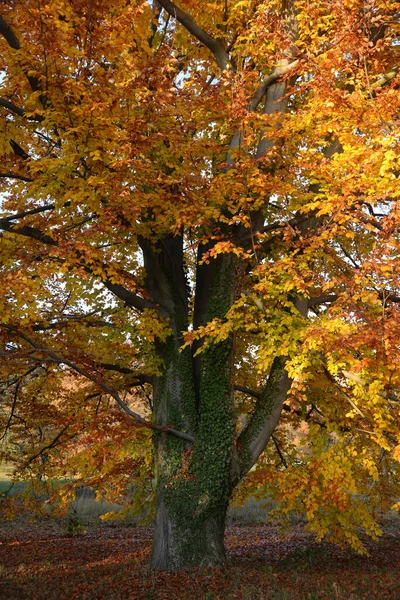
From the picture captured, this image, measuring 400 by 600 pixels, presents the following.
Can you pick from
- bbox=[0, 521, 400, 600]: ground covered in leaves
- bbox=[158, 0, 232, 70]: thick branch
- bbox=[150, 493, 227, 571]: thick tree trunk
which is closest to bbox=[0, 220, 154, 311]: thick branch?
bbox=[150, 493, 227, 571]: thick tree trunk

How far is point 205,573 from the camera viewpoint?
8.43 m

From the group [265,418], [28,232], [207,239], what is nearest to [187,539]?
[265,418]

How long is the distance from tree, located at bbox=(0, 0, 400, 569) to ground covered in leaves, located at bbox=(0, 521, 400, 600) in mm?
795

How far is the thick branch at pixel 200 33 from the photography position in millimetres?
10040

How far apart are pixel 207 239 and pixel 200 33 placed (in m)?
4.91

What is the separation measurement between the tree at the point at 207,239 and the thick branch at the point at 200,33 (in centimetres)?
5

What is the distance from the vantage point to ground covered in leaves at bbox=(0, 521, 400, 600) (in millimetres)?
7461

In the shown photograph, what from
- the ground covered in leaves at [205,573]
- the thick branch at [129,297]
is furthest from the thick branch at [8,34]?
the ground covered in leaves at [205,573]

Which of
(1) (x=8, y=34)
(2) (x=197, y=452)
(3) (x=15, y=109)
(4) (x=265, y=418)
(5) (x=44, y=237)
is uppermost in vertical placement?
(1) (x=8, y=34)

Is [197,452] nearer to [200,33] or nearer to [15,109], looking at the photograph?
[15,109]

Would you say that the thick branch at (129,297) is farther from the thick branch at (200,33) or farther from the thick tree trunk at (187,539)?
the thick branch at (200,33)

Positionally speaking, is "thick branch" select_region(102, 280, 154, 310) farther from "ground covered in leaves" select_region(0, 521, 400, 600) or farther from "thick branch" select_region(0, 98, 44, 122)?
"ground covered in leaves" select_region(0, 521, 400, 600)

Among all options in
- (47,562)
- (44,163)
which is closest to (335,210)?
(44,163)

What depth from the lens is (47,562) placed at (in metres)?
11.1
